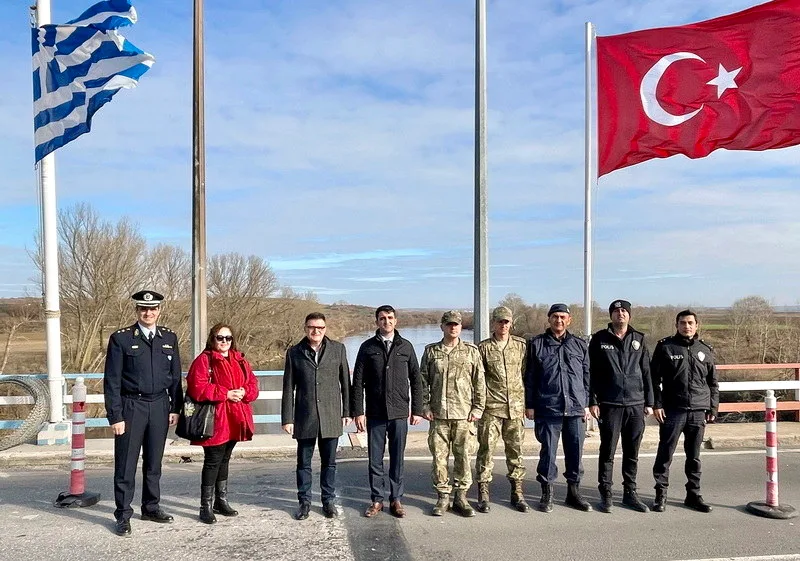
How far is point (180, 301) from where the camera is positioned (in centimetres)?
3472

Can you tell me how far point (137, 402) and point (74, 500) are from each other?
53.6 inches

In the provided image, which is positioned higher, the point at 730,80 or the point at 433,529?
the point at 730,80

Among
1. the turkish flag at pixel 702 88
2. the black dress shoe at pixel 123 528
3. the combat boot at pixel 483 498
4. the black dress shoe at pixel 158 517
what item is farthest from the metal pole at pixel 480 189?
the black dress shoe at pixel 123 528

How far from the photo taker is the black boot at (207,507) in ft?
18.2

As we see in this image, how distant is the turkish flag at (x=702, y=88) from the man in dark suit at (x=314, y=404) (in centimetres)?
576

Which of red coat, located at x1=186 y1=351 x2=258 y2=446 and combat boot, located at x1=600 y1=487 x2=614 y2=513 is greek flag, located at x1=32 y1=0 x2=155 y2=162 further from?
combat boot, located at x1=600 y1=487 x2=614 y2=513

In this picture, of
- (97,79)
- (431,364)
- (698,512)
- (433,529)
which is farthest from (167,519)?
(97,79)

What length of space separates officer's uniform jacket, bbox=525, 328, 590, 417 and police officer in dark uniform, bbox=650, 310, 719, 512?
0.78 meters

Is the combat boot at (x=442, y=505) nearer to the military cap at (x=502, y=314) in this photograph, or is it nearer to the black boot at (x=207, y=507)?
the military cap at (x=502, y=314)

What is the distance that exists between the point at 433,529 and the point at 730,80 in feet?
24.8

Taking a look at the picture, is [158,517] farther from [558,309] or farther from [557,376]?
[558,309]

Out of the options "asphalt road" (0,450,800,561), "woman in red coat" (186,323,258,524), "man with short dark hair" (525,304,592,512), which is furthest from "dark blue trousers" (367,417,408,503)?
"man with short dark hair" (525,304,592,512)

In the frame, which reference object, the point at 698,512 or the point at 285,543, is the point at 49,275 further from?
the point at 698,512

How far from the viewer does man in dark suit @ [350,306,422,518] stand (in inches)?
231
